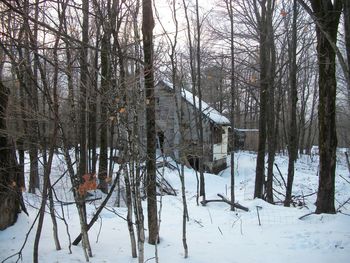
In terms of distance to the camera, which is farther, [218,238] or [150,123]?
[218,238]

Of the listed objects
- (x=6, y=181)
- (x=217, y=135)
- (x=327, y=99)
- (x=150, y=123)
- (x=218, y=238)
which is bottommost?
(x=218, y=238)

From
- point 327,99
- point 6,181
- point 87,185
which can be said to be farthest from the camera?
point 327,99

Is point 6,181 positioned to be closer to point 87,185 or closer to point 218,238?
point 87,185

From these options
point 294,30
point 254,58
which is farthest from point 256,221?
point 254,58

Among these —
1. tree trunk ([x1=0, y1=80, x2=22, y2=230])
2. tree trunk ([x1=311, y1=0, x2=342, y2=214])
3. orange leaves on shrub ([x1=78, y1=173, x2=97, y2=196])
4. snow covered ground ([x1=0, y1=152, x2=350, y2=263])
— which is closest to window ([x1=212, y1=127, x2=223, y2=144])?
snow covered ground ([x1=0, y1=152, x2=350, y2=263])

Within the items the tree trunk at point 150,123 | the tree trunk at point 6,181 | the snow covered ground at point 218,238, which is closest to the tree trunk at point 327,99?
the snow covered ground at point 218,238

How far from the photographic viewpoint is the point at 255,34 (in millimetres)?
15438

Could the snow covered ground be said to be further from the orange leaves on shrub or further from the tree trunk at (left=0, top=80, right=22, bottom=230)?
the orange leaves on shrub

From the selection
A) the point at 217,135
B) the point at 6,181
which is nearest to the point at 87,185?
the point at 6,181

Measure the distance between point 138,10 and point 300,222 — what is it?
524 cm

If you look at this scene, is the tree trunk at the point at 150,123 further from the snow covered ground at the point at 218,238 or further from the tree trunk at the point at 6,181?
the tree trunk at the point at 6,181

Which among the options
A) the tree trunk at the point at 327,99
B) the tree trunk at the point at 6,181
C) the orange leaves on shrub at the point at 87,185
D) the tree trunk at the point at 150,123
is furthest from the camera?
the tree trunk at the point at 327,99

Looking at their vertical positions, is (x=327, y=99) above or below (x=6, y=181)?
above

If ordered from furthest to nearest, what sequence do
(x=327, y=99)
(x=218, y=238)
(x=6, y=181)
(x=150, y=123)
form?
1. (x=327, y=99)
2. (x=218, y=238)
3. (x=6, y=181)
4. (x=150, y=123)
